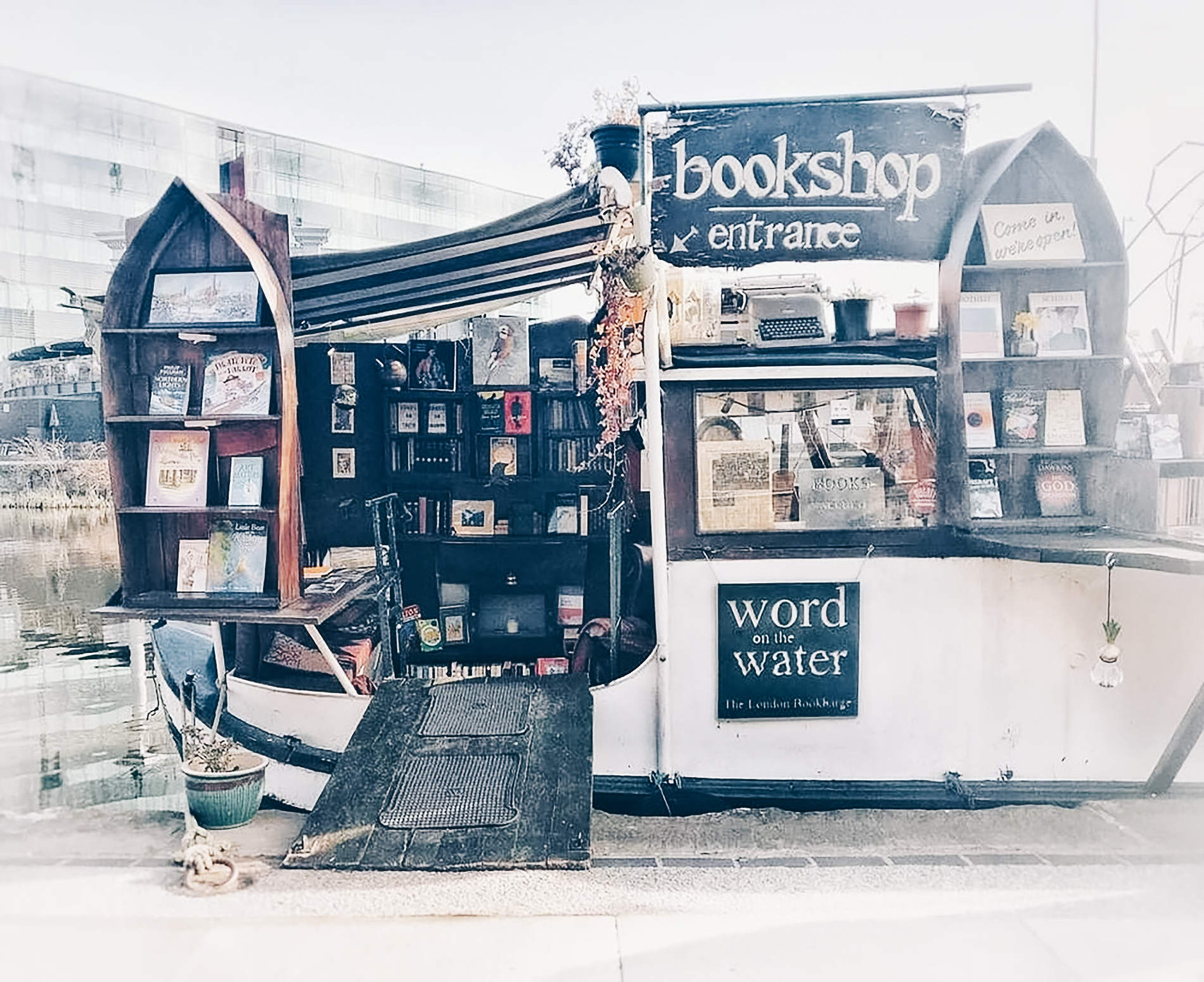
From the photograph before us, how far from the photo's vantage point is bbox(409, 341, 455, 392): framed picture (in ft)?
23.8

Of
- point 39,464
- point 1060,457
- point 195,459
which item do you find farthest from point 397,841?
point 39,464

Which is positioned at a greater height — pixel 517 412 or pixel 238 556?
pixel 517 412

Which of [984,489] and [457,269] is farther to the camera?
[984,489]

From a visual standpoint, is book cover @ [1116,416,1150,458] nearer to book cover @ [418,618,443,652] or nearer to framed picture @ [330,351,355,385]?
book cover @ [418,618,443,652]

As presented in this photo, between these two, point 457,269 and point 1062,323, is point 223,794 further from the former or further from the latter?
point 1062,323

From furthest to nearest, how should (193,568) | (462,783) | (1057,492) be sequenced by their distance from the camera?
(1057,492), (193,568), (462,783)

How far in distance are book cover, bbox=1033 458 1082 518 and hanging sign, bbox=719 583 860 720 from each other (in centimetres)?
129

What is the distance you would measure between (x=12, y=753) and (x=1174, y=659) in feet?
27.6

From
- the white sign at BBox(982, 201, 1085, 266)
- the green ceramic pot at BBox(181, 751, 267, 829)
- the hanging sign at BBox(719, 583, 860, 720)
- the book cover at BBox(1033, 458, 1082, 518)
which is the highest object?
the white sign at BBox(982, 201, 1085, 266)

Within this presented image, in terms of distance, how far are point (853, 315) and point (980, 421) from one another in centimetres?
91

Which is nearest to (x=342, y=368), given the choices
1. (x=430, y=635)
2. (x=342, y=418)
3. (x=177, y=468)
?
(x=342, y=418)

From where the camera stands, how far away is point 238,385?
15.2 ft

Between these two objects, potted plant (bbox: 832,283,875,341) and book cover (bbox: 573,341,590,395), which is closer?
potted plant (bbox: 832,283,875,341)

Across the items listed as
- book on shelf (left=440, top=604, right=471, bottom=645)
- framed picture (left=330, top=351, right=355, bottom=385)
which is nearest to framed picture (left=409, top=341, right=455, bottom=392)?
framed picture (left=330, top=351, right=355, bottom=385)
